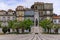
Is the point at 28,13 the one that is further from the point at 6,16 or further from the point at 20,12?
the point at 6,16

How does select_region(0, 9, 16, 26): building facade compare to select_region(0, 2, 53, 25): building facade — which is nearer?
select_region(0, 2, 53, 25): building facade

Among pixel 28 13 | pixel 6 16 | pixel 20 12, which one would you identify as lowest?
pixel 6 16

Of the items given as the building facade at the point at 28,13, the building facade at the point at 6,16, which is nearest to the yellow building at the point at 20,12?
the building facade at the point at 28,13

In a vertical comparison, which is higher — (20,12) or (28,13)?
(20,12)

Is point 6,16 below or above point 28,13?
below

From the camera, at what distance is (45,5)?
69125 millimetres

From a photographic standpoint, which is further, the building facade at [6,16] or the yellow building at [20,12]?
the building facade at [6,16]

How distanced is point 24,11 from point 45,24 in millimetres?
13693

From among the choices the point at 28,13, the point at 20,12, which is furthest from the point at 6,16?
the point at 28,13

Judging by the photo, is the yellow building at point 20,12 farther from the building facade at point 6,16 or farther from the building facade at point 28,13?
the building facade at point 6,16

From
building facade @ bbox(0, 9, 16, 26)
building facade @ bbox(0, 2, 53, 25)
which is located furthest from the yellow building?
building facade @ bbox(0, 9, 16, 26)

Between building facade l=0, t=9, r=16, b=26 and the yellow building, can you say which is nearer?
the yellow building

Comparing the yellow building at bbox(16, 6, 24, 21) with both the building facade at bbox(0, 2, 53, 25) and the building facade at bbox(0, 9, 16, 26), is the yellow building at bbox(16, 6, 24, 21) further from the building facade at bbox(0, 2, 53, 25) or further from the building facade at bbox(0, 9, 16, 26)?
the building facade at bbox(0, 9, 16, 26)

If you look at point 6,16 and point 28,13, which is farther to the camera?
point 6,16
